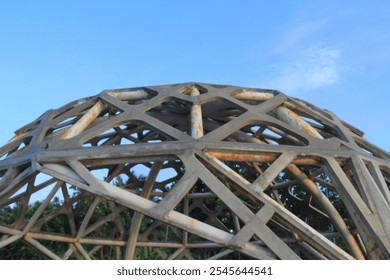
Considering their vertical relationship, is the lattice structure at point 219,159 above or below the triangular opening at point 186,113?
below

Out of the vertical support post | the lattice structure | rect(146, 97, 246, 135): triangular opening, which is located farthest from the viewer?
rect(146, 97, 246, 135): triangular opening

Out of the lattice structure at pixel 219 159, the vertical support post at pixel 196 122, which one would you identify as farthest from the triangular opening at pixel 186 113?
the vertical support post at pixel 196 122

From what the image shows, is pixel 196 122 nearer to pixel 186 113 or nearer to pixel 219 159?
pixel 219 159

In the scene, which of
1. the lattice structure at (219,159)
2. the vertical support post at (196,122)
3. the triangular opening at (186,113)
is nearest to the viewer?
the lattice structure at (219,159)

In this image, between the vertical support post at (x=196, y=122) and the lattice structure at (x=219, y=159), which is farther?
the vertical support post at (x=196, y=122)

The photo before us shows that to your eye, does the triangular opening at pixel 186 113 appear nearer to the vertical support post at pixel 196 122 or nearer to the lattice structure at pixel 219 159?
the lattice structure at pixel 219 159

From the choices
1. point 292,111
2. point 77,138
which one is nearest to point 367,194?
point 292,111

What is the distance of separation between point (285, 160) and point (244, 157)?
783mm

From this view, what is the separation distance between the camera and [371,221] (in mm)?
8117

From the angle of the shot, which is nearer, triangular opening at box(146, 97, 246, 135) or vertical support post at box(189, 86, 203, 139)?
vertical support post at box(189, 86, 203, 139)

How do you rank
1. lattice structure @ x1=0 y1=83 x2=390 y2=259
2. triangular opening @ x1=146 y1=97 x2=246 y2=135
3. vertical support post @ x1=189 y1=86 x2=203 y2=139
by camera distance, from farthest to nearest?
triangular opening @ x1=146 y1=97 x2=246 y2=135, vertical support post @ x1=189 y1=86 x2=203 y2=139, lattice structure @ x1=0 y1=83 x2=390 y2=259

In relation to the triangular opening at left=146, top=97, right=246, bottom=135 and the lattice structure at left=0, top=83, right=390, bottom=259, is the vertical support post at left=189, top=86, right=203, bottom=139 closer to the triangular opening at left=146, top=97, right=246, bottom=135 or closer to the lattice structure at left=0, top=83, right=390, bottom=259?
the lattice structure at left=0, top=83, right=390, bottom=259

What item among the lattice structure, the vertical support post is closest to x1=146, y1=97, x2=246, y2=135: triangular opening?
the lattice structure
